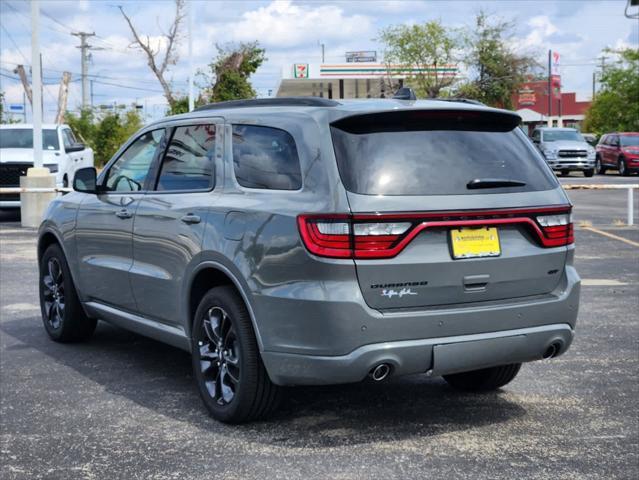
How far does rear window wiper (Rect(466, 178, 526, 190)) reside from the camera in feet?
16.7

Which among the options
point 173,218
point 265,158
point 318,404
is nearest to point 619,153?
point 318,404

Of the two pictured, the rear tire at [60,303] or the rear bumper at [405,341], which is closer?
the rear bumper at [405,341]

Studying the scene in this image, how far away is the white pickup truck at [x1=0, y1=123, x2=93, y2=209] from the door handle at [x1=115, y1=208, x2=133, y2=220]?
1432cm

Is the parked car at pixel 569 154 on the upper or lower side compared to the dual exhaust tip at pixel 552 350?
upper

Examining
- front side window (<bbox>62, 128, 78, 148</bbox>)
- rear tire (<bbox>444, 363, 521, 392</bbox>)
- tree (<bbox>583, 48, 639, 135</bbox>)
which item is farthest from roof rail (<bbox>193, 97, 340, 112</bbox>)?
tree (<bbox>583, 48, 639, 135</bbox>)

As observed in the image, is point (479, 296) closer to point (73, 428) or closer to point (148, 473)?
point (148, 473)

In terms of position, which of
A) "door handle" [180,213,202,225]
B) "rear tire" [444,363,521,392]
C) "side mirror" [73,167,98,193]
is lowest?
"rear tire" [444,363,521,392]

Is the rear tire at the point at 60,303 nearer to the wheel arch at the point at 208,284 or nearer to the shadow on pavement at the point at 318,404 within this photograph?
the shadow on pavement at the point at 318,404

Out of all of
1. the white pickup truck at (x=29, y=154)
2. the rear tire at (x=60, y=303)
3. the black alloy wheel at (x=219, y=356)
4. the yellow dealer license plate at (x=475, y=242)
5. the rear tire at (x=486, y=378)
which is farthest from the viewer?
the white pickup truck at (x=29, y=154)

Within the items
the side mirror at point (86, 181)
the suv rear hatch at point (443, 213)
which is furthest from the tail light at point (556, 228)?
the side mirror at point (86, 181)

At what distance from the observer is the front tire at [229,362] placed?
522 centimetres

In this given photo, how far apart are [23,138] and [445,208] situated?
18.8 m

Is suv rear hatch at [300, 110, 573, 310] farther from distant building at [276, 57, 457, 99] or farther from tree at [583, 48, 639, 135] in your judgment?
tree at [583, 48, 639, 135]

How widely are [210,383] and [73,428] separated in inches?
30.9
